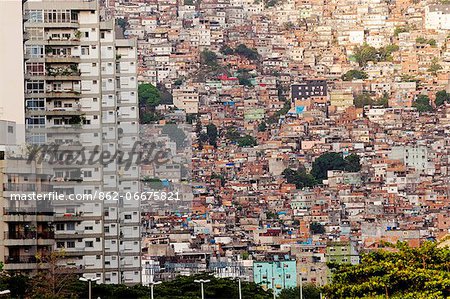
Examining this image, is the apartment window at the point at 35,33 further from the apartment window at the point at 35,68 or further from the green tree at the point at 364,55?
the green tree at the point at 364,55

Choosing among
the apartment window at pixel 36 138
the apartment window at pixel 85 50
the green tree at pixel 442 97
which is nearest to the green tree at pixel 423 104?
the green tree at pixel 442 97

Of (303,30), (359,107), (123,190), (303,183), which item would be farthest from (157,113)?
(123,190)

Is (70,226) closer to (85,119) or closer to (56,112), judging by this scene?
(56,112)

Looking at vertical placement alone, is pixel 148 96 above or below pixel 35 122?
A: below

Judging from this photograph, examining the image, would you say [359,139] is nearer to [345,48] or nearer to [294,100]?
[294,100]

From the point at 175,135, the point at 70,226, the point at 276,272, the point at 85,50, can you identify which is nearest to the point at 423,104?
the point at 175,135

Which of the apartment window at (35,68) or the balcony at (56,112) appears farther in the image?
the balcony at (56,112)
